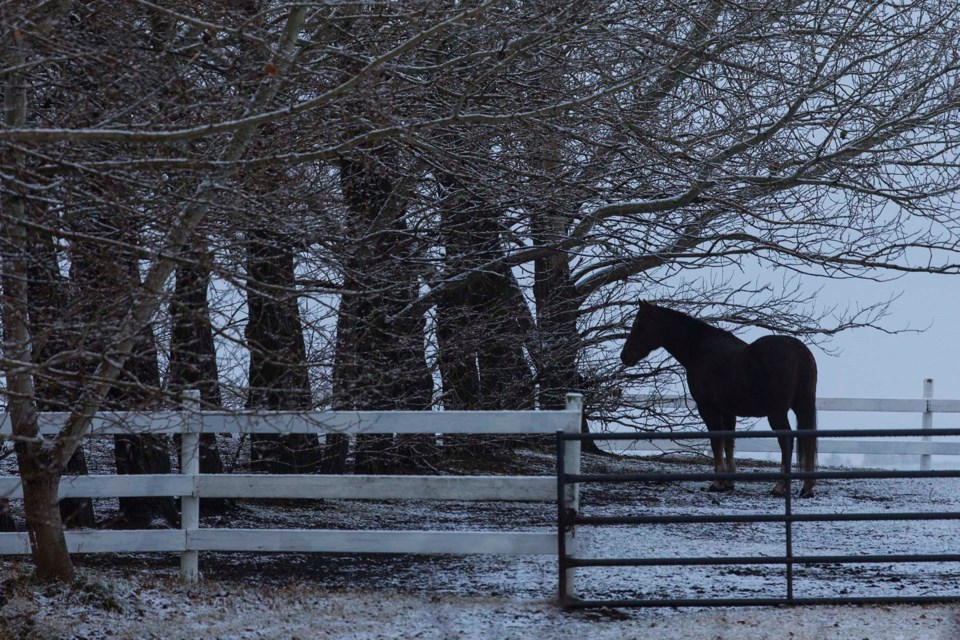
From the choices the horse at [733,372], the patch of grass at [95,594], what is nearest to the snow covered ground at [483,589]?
the patch of grass at [95,594]

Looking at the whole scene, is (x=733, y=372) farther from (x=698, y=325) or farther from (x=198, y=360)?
(x=198, y=360)

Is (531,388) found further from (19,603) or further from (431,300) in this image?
(19,603)

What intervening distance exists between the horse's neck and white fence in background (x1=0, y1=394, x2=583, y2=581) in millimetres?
6453

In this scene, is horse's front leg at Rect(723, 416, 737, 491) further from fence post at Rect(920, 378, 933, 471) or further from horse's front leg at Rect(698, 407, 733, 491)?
fence post at Rect(920, 378, 933, 471)

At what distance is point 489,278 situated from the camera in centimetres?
1714

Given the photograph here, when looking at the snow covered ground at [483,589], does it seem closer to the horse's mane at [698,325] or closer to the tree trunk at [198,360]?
the tree trunk at [198,360]

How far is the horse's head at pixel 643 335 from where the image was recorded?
15.1 meters

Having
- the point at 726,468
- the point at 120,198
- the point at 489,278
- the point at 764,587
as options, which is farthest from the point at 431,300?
the point at 120,198

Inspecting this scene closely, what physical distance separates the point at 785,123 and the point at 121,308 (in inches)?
376

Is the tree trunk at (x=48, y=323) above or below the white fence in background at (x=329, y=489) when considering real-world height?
above

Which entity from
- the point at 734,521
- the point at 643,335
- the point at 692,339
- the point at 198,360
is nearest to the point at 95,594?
the point at 198,360

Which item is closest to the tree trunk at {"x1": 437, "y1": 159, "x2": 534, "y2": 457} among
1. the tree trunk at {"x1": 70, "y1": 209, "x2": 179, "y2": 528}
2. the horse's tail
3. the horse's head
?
the horse's head

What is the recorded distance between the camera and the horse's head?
15148 millimetres

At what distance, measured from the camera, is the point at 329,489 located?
9250 millimetres
